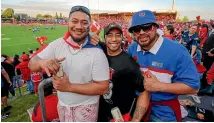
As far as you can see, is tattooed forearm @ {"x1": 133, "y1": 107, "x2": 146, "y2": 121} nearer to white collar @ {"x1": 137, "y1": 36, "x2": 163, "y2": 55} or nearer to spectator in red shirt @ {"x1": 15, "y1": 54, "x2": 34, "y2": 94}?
white collar @ {"x1": 137, "y1": 36, "x2": 163, "y2": 55}

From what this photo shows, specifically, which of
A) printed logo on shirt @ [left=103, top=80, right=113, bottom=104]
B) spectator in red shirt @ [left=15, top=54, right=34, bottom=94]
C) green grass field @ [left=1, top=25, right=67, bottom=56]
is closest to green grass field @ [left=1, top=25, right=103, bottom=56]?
green grass field @ [left=1, top=25, right=67, bottom=56]

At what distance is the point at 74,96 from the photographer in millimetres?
1867

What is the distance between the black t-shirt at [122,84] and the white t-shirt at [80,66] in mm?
175

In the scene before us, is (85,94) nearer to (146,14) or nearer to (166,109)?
(166,109)

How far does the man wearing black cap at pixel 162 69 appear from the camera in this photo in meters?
1.87

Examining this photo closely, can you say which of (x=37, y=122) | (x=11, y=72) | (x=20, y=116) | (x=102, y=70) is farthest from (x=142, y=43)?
(x=11, y=72)

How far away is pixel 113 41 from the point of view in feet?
6.83

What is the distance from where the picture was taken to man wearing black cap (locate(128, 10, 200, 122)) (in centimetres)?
187

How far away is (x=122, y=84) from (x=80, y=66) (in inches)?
17.7

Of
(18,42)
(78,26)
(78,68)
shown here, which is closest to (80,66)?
(78,68)

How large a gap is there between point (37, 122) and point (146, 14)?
1.38 metres

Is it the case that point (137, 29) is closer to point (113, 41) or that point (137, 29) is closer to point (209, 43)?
point (113, 41)

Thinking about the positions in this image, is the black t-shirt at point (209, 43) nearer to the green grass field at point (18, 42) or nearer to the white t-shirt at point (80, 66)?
the white t-shirt at point (80, 66)

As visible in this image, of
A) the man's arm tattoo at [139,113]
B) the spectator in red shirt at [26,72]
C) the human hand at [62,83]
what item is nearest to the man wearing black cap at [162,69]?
the man's arm tattoo at [139,113]
